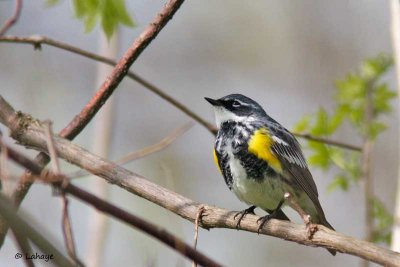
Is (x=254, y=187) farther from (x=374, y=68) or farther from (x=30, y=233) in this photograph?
(x=30, y=233)

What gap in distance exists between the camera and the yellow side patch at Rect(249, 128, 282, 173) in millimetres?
4453

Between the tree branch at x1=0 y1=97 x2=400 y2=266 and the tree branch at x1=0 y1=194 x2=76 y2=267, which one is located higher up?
the tree branch at x1=0 y1=97 x2=400 y2=266

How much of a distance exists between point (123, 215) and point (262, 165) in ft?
10.1

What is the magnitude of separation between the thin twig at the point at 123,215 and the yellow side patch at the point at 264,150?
2934 mm

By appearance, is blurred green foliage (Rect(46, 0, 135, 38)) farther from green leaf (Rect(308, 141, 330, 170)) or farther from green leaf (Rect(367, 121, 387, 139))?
green leaf (Rect(367, 121, 387, 139))

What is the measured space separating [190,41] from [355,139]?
124 inches

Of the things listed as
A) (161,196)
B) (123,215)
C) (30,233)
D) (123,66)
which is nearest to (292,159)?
(123,66)

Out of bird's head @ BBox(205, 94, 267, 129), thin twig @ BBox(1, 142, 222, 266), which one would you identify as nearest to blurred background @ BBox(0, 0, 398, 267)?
bird's head @ BBox(205, 94, 267, 129)

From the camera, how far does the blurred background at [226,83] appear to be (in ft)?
31.5

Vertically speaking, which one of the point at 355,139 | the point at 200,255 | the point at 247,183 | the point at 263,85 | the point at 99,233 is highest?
the point at 263,85

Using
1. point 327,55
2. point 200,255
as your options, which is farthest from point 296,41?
point 200,255

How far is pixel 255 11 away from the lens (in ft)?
36.6

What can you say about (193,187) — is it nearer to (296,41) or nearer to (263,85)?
(263,85)

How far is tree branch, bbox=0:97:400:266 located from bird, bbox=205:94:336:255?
1.08 metres
